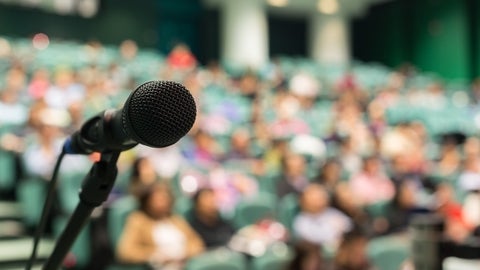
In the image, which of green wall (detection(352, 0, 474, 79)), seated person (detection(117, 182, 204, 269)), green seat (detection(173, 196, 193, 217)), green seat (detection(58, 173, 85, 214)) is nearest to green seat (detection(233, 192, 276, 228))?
green seat (detection(173, 196, 193, 217))

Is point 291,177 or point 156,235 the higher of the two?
point 291,177

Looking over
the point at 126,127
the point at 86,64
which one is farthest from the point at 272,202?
the point at 86,64

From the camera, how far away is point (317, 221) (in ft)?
12.6

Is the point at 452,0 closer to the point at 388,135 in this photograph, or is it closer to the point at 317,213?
the point at 388,135

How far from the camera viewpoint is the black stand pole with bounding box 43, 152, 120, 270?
0.73 metres

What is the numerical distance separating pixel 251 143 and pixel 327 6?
7.70 m

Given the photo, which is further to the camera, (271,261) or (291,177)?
(291,177)

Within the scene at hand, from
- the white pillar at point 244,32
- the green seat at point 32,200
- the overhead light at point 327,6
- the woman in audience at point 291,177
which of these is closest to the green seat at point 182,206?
the green seat at point 32,200

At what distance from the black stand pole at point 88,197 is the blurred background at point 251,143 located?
30cm

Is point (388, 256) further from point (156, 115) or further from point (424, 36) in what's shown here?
point (424, 36)

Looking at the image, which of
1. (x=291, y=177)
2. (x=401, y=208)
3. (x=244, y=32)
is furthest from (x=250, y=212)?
(x=244, y=32)

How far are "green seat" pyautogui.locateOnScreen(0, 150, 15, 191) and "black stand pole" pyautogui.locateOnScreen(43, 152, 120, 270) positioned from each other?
3505 millimetres

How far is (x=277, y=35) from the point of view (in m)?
14.1

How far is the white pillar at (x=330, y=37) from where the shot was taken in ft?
43.1
